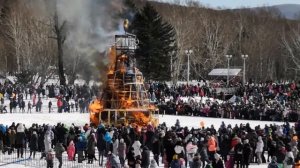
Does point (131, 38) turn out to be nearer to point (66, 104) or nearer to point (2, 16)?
point (66, 104)

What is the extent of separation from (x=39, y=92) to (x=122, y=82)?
13.4 metres

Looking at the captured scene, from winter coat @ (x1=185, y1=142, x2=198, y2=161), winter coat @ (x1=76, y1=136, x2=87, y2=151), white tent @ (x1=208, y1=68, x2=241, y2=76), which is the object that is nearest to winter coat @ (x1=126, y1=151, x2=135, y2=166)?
winter coat @ (x1=185, y1=142, x2=198, y2=161)

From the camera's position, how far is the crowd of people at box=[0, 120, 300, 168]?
71.9ft

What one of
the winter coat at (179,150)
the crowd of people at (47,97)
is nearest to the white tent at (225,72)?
the crowd of people at (47,97)

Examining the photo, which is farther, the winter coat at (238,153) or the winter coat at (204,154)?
the winter coat at (204,154)

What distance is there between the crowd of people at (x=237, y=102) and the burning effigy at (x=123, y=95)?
8061 mm

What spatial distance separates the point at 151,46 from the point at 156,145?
3786cm

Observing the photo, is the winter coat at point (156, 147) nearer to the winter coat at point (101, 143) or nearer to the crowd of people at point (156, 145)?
the crowd of people at point (156, 145)

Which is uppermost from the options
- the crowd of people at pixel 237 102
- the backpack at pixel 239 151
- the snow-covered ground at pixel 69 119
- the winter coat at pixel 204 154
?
the crowd of people at pixel 237 102

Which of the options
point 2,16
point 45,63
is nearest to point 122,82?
point 45,63

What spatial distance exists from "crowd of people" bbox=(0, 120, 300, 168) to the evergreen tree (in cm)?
3374

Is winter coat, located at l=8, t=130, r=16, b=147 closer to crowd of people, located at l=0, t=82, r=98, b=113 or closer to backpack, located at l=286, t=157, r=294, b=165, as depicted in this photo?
backpack, located at l=286, t=157, r=294, b=165

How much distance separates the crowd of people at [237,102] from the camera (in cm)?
3895

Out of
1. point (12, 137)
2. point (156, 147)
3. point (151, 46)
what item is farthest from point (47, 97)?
point (156, 147)
